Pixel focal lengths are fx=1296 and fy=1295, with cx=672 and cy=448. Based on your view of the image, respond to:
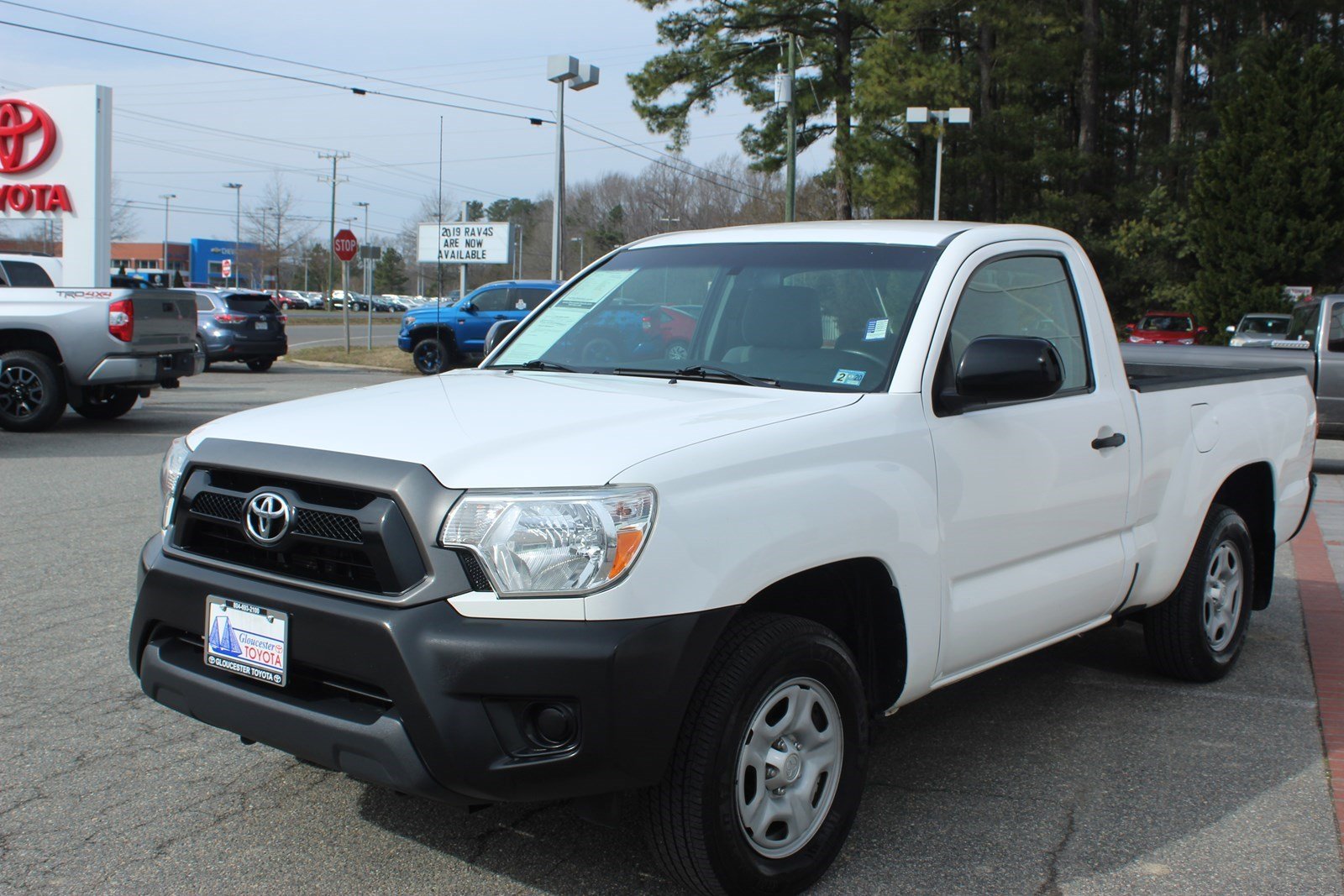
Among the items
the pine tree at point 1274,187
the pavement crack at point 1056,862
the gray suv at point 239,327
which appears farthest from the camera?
the pine tree at point 1274,187

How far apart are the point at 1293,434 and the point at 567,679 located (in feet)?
14.4

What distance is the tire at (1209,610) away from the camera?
518 cm

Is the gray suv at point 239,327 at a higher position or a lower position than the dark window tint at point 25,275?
lower

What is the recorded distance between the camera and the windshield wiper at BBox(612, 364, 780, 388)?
12.7 ft

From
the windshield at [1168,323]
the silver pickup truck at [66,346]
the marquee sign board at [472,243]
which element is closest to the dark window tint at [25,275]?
the silver pickup truck at [66,346]

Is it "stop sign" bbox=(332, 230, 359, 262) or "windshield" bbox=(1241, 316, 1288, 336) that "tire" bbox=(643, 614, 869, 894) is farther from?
"stop sign" bbox=(332, 230, 359, 262)

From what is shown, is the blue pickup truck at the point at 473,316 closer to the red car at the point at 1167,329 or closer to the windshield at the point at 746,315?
the red car at the point at 1167,329

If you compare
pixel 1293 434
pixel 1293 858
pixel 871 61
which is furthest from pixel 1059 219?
pixel 1293 858

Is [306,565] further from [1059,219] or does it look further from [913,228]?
[1059,219]

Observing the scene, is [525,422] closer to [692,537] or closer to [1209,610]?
[692,537]

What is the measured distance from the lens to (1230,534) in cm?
543

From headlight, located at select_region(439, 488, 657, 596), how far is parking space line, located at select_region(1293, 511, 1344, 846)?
2.45 m

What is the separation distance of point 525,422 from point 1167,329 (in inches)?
1230

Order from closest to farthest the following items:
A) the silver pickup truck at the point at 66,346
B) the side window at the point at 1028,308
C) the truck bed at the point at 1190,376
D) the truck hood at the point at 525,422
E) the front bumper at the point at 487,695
→ the front bumper at the point at 487,695, the truck hood at the point at 525,422, the side window at the point at 1028,308, the truck bed at the point at 1190,376, the silver pickup truck at the point at 66,346
